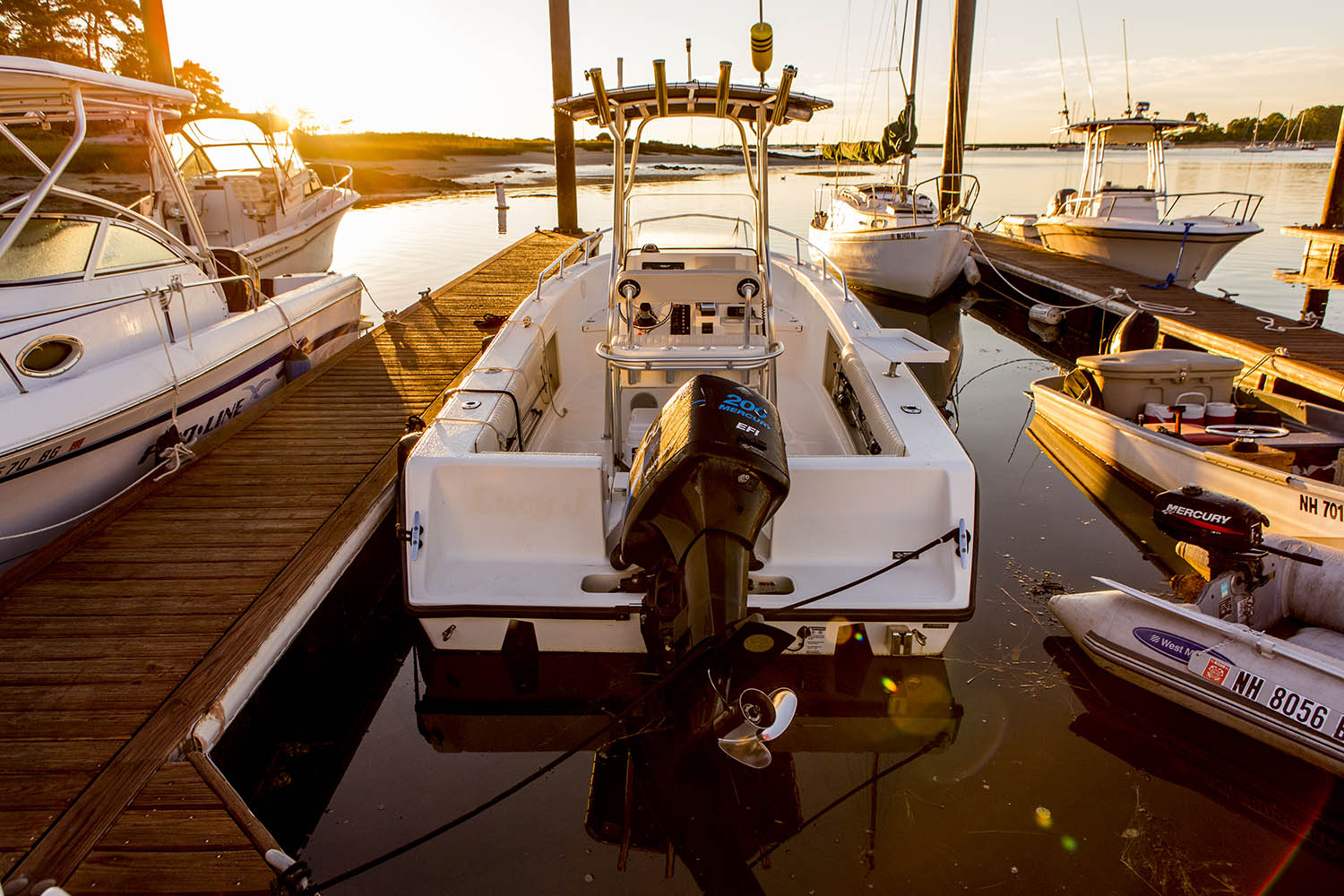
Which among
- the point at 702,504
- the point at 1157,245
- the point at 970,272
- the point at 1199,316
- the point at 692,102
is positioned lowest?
the point at 1199,316

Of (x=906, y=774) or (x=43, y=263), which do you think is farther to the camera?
(x=43, y=263)

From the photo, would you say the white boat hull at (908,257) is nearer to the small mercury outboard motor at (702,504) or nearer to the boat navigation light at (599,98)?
the boat navigation light at (599,98)

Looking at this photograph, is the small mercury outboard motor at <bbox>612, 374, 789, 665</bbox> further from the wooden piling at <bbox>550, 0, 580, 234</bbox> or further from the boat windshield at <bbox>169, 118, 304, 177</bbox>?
the wooden piling at <bbox>550, 0, 580, 234</bbox>

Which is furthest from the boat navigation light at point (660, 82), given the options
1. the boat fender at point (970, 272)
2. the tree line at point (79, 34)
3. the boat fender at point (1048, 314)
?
the tree line at point (79, 34)

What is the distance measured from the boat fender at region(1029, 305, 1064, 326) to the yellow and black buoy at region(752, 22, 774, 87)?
805 cm

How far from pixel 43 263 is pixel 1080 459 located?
698 centimetres

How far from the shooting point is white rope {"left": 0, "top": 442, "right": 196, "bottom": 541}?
3.69 m

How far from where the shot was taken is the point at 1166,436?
4.97m

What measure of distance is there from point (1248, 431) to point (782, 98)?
148 inches

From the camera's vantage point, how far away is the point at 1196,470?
4672mm

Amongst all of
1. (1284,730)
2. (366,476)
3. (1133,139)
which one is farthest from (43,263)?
(1133,139)

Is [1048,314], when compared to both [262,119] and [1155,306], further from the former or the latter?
[262,119]

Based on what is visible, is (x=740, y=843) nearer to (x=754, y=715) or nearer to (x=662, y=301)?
(x=754, y=715)

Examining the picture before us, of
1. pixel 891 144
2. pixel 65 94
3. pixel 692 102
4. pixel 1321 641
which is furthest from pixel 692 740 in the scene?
pixel 891 144
